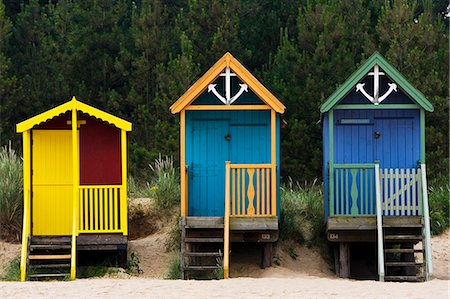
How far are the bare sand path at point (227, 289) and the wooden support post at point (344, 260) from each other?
1.70 m

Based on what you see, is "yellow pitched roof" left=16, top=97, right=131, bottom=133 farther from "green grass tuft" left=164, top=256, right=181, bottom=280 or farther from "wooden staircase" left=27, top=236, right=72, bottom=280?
"green grass tuft" left=164, top=256, right=181, bottom=280

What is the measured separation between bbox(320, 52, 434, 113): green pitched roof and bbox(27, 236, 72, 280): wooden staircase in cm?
565

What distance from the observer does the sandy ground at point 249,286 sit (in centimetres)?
1464

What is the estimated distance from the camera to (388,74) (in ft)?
60.8

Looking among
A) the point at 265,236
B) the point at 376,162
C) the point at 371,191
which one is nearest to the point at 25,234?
the point at 265,236

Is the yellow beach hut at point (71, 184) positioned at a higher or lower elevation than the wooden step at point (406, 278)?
higher

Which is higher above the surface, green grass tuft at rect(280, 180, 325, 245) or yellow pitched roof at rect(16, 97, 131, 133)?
yellow pitched roof at rect(16, 97, 131, 133)

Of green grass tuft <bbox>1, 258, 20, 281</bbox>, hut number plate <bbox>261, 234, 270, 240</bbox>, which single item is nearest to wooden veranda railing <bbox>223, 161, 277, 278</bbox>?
hut number plate <bbox>261, 234, 270, 240</bbox>

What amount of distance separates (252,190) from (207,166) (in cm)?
121

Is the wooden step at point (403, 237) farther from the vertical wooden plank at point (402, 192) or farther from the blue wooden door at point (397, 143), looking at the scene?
the blue wooden door at point (397, 143)

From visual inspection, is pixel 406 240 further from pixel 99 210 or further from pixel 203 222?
pixel 99 210

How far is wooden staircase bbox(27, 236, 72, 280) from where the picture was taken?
18031 mm

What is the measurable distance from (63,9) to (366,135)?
1558 centimetres

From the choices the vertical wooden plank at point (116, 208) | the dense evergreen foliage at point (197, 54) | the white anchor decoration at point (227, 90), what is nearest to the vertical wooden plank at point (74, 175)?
the vertical wooden plank at point (116, 208)
